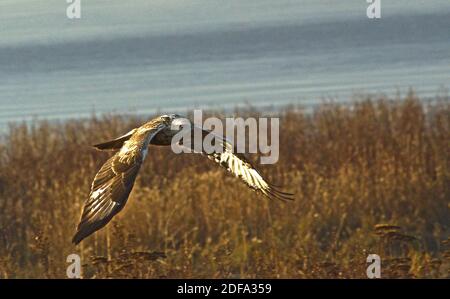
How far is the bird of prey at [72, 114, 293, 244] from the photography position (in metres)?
8.02

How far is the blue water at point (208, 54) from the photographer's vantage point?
77.9 ft

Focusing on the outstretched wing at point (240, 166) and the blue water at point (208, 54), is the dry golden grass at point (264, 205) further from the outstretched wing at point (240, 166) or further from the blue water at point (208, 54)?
the blue water at point (208, 54)

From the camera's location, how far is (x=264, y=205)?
38.5ft

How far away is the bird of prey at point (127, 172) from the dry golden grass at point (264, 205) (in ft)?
3.25

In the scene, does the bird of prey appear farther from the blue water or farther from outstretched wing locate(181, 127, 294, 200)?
the blue water

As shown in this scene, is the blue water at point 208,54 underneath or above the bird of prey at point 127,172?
above

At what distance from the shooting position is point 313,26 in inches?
2185

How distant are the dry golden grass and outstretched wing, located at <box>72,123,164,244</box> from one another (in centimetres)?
115

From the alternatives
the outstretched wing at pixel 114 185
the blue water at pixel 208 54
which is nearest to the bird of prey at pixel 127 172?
the outstretched wing at pixel 114 185

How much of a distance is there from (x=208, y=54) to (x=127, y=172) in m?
33.6

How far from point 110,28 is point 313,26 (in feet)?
42.6

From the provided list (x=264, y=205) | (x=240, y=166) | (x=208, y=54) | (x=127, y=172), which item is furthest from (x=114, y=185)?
(x=208, y=54)

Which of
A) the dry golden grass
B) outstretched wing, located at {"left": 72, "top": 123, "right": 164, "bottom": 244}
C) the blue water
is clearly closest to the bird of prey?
outstretched wing, located at {"left": 72, "top": 123, "right": 164, "bottom": 244}

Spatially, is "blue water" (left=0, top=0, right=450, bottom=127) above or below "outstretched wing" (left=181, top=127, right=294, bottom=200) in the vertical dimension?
above
